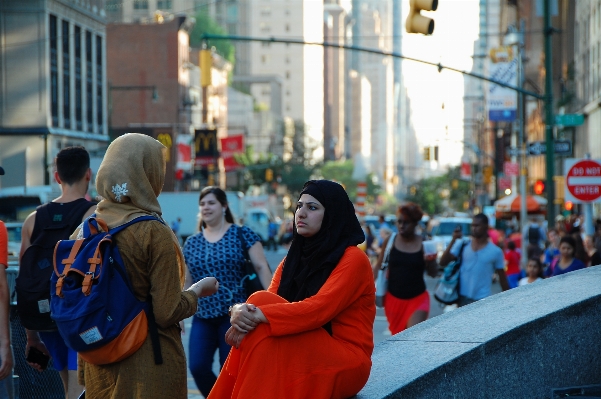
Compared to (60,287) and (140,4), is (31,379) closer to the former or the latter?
(60,287)

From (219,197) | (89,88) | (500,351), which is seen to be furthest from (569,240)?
(89,88)

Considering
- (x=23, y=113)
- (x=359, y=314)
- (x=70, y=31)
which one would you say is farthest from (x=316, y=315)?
(x=70, y=31)

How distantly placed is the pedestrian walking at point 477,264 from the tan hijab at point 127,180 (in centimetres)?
686

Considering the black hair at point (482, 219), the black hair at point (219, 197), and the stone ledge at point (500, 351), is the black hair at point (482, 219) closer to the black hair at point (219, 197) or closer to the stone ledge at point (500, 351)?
the black hair at point (219, 197)

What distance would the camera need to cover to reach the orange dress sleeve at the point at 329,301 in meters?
4.30

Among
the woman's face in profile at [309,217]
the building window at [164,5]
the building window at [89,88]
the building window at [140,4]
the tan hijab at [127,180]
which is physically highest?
the building window at [164,5]

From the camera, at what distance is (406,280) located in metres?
9.83

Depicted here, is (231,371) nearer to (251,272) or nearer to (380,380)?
(380,380)

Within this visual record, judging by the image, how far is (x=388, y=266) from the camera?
10.0 meters

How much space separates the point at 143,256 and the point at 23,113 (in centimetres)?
4636

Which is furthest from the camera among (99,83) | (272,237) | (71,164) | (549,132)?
(99,83)

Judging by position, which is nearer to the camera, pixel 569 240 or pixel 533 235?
pixel 569 240

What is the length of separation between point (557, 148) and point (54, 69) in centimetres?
3352

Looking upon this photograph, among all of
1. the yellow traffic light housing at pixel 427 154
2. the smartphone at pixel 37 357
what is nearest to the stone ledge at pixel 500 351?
the smartphone at pixel 37 357
